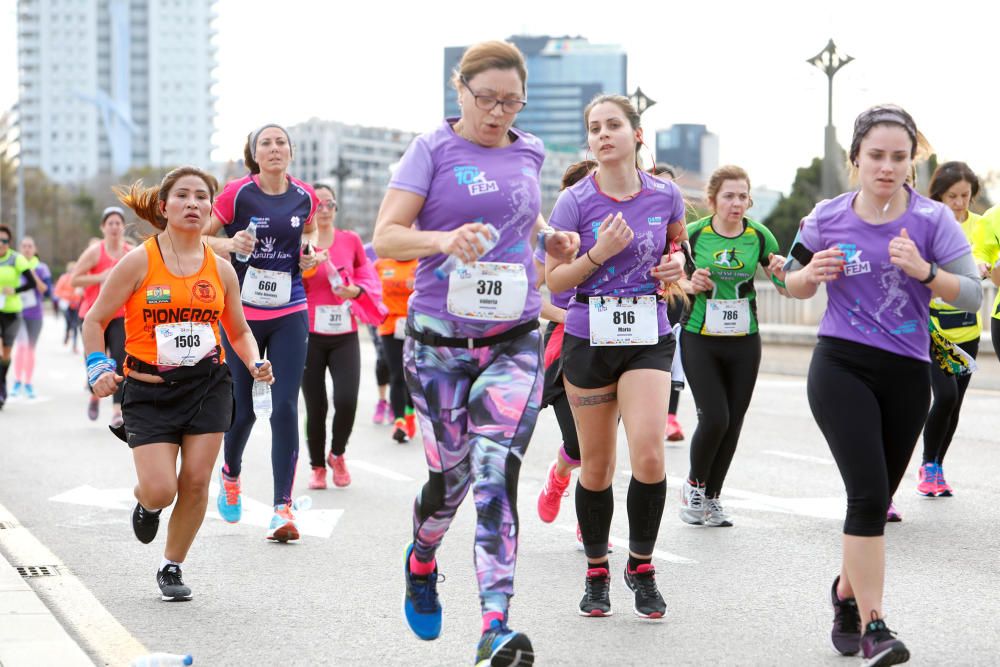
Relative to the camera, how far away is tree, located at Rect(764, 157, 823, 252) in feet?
138

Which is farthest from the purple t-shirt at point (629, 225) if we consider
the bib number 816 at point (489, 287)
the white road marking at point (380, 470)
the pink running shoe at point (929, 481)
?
the white road marking at point (380, 470)

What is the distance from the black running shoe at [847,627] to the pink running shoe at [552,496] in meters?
2.59

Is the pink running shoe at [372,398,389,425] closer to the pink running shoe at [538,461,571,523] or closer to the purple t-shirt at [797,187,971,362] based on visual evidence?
the pink running shoe at [538,461,571,523]

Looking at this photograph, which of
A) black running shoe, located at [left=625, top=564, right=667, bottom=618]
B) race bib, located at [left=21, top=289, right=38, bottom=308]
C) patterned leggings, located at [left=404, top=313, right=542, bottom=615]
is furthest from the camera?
race bib, located at [left=21, top=289, right=38, bottom=308]

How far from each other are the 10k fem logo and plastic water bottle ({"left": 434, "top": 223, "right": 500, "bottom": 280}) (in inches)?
4.8

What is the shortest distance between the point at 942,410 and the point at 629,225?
365 centimetres

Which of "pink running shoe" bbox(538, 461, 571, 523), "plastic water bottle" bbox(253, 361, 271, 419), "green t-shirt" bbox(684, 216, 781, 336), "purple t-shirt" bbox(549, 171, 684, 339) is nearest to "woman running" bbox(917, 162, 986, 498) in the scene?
"green t-shirt" bbox(684, 216, 781, 336)

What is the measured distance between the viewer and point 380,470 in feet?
34.8

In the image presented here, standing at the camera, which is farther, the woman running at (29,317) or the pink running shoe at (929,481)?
the woman running at (29,317)

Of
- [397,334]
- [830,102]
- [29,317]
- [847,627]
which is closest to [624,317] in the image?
[847,627]

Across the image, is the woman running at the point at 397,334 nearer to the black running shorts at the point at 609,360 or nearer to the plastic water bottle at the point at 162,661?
the black running shorts at the point at 609,360

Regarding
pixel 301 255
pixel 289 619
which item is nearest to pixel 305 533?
pixel 301 255

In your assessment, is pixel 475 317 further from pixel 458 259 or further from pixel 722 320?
pixel 722 320

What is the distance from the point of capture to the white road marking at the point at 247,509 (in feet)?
26.6
